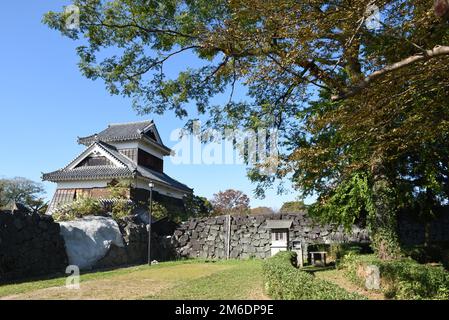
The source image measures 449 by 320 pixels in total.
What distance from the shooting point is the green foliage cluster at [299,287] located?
5.00 metres

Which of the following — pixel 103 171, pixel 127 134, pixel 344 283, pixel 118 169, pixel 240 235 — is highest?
pixel 127 134

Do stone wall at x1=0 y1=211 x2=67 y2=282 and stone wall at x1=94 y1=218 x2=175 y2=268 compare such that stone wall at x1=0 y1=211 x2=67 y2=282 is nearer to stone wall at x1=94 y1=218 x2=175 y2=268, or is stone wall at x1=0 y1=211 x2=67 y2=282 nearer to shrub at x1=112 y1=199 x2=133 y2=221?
stone wall at x1=94 y1=218 x2=175 y2=268

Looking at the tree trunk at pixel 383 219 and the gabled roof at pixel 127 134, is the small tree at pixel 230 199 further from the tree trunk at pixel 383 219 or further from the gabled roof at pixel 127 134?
the tree trunk at pixel 383 219

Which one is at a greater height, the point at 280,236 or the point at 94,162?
the point at 94,162

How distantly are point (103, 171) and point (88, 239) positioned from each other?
34.2ft

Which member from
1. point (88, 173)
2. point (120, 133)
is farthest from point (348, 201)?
point (120, 133)

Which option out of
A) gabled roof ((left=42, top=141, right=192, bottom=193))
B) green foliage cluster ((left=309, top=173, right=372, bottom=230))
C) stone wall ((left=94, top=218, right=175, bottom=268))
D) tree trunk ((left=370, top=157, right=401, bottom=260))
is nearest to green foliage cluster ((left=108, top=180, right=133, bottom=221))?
gabled roof ((left=42, top=141, right=192, bottom=193))

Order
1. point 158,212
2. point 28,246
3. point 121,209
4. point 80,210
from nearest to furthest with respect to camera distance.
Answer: point 28,246 < point 80,210 < point 121,209 < point 158,212

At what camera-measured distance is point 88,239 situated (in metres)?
14.8

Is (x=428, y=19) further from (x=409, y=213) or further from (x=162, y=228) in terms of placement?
(x=162, y=228)

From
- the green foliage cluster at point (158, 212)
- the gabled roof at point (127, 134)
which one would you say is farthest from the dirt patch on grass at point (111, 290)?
the gabled roof at point (127, 134)

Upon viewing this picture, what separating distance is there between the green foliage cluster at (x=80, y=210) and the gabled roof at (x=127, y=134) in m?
9.15

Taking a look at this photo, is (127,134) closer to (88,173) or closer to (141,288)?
(88,173)

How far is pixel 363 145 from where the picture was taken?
928 centimetres
